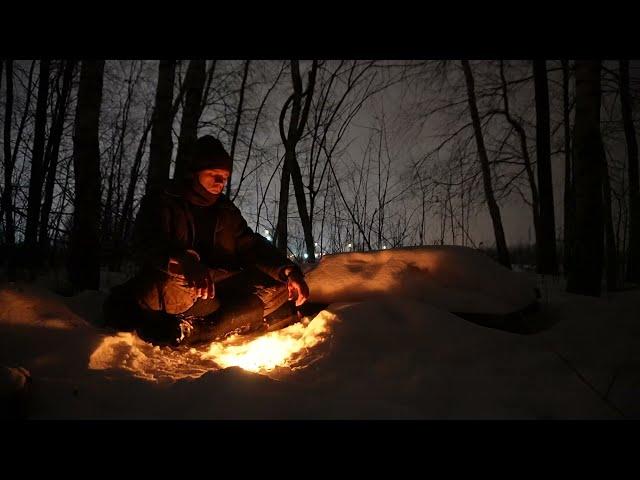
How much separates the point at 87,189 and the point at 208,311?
2.05 m

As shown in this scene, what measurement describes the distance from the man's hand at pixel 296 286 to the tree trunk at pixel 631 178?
26.0 ft

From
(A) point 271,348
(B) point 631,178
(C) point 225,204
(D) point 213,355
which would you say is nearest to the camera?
(D) point 213,355

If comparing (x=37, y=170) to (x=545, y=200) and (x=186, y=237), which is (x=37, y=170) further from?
(x=545, y=200)

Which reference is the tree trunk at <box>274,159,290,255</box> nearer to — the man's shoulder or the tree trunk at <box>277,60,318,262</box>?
the tree trunk at <box>277,60,318,262</box>

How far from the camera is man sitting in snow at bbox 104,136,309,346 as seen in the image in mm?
2098

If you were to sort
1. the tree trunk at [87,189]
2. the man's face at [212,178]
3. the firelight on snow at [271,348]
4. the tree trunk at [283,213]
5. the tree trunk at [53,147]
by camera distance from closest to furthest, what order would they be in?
the firelight on snow at [271,348]
the man's face at [212,178]
the tree trunk at [87,189]
the tree trunk at [53,147]
the tree trunk at [283,213]

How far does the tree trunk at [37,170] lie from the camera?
4.12 m

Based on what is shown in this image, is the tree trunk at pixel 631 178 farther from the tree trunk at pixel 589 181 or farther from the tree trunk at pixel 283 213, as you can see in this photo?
the tree trunk at pixel 283 213

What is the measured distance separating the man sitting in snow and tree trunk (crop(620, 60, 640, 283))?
26.4ft

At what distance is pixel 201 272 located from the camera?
2068mm

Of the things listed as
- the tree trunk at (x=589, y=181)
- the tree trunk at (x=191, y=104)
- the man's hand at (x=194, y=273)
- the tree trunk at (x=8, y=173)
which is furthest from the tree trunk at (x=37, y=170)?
the tree trunk at (x=589, y=181)

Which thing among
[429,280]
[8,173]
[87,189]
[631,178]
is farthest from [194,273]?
[631,178]

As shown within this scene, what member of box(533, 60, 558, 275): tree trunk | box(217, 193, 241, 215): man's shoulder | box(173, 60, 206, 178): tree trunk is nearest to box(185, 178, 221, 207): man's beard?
box(217, 193, 241, 215): man's shoulder
